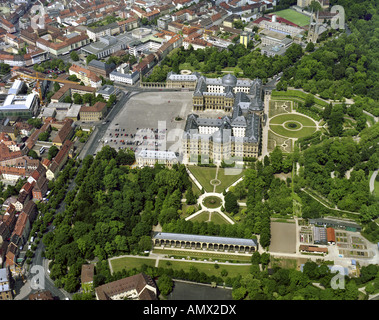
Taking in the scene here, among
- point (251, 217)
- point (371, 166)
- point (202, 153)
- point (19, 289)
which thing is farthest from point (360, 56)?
point (19, 289)

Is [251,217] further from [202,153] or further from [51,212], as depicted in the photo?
[51,212]

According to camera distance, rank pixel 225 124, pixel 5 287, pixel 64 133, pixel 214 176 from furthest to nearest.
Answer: pixel 64 133 → pixel 225 124 → pixel 214 176 → pixel 5 287

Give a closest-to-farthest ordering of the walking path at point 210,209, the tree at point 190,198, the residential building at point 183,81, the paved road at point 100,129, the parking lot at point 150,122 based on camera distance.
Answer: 1. the walking path at point 210,209
2. the tree at point 190,198
3. the paved road at point 100,129
4. the parking lot at point 150,122
5. the residential building at point 183,81

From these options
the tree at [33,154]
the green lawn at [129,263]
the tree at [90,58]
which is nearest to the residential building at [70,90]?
the tree at [90,58]

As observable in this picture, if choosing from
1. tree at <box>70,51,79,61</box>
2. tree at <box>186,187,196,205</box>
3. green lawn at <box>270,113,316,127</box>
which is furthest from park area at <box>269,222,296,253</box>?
tree at <box>70,51,79,61</box>

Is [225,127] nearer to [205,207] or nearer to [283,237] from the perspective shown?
[205,207]

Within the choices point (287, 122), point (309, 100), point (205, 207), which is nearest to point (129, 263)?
point (205, 207)

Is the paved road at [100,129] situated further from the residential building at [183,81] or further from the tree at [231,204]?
the tree at [231,204]
